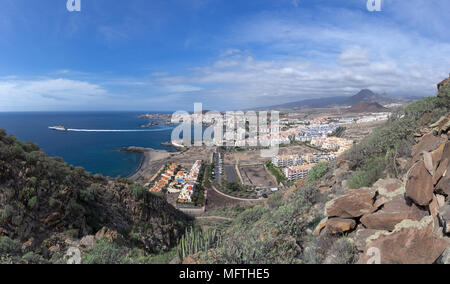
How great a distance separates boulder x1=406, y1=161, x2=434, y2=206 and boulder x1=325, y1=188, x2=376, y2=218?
0.53 meters

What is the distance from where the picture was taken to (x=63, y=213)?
6.85 metres

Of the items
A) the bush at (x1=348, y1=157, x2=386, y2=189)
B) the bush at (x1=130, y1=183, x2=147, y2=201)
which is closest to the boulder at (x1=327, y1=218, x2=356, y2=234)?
the bush at (x1=348, y1=157, x2=386, y2=189)

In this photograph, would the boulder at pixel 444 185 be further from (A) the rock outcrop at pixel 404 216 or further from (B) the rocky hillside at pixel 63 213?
(B) the rocky hillside at pixel 63 213

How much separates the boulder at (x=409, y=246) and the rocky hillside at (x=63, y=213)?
18.2 feet

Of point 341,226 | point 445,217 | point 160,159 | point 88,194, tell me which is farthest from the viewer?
point 160,159

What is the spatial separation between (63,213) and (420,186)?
368 inches

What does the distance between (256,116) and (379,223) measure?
8991cm

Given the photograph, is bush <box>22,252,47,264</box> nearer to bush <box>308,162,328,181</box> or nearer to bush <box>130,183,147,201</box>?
bush <box>130,183,147,201</box>

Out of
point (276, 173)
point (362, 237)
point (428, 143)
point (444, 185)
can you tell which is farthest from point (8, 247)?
point (276, 173)

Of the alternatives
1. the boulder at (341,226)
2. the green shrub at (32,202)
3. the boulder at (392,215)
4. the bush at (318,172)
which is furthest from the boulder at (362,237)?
the green shrub at (32,202)

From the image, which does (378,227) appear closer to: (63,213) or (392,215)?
(392,215)

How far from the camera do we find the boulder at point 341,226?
3.36 m

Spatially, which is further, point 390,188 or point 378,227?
point 390,188
